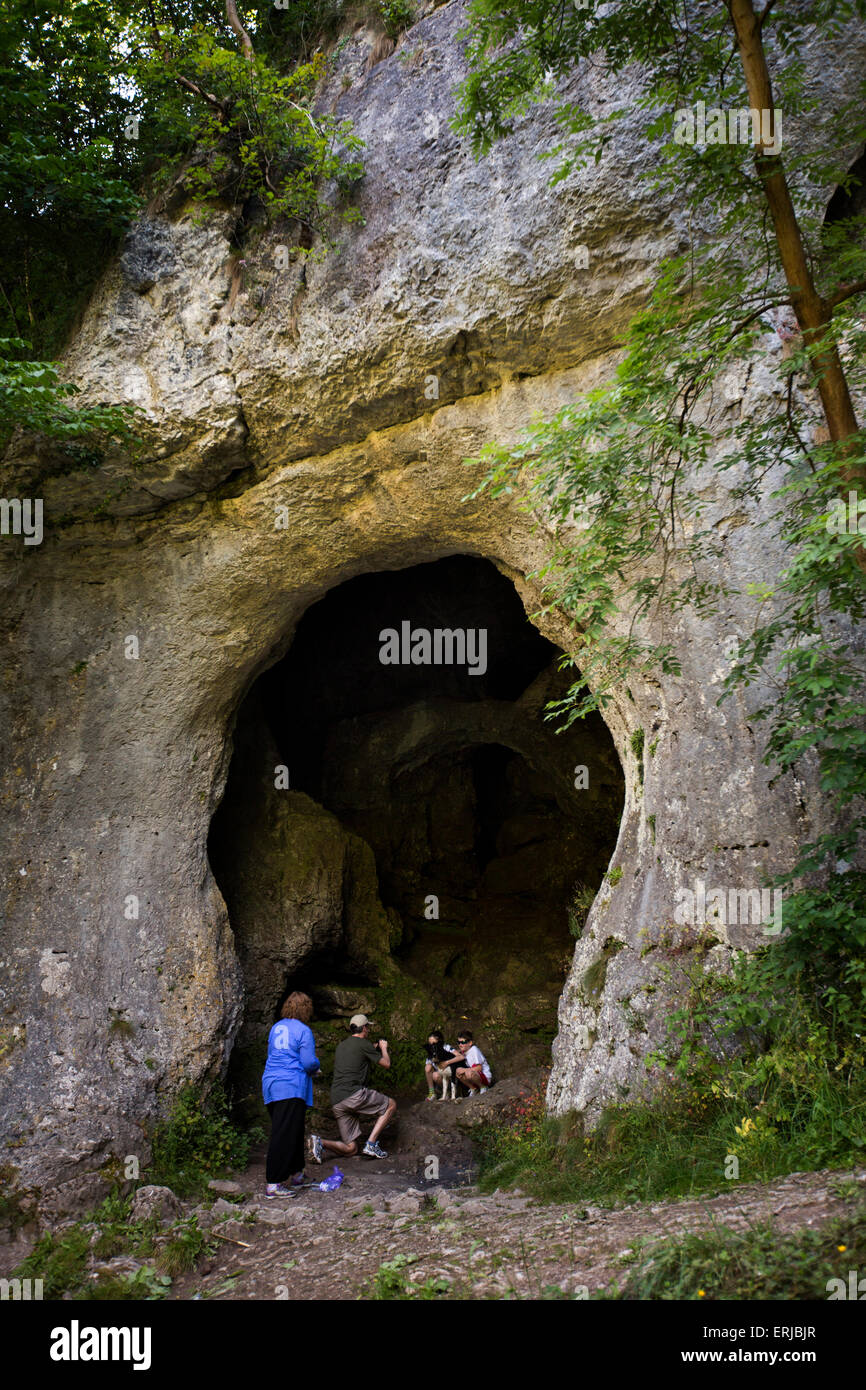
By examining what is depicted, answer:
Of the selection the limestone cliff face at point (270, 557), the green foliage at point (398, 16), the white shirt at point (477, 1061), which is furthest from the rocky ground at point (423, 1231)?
the green foliage at point (398, 16)

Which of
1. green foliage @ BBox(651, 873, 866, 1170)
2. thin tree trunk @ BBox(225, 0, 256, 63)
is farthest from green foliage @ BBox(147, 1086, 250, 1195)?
thin tree trunk @ BBox(225, 0, 256, 63)

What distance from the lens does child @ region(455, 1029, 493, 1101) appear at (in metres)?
8.51

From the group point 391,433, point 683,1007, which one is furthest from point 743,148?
point 683,1007

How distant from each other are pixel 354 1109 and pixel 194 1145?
1365 mm

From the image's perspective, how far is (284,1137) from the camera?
619 cm

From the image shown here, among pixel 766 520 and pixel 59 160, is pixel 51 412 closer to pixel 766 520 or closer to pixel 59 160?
pixel 59 160

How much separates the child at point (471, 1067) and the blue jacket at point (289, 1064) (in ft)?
8.52

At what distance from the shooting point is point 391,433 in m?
7.22

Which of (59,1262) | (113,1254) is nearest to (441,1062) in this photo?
(113,1254)

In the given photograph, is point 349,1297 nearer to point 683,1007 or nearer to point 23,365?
point 683,1007

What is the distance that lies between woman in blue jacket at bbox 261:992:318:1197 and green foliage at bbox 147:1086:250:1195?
2.46ft

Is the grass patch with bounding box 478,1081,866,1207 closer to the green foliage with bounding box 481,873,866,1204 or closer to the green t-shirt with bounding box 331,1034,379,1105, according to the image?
the green foliage with bounding box 481,873,866,1204

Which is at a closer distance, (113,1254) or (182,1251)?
(182,1251)

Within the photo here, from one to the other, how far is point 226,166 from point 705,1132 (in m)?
8.12
